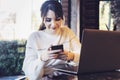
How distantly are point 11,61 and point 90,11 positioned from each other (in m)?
2.09

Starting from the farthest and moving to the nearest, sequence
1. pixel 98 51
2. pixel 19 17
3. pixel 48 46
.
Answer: pixel 19 17 → pixel 48 46 → pixel 98 51

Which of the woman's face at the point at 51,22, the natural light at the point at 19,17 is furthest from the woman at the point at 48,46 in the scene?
the natural light at the point at 19,17

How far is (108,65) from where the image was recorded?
1655 mm

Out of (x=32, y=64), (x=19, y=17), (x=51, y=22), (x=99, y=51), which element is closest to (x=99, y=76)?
(x=99, y=51)

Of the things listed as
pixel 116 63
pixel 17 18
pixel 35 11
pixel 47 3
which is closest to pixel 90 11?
pixel 35 11

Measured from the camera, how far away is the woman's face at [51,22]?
1921 millimetres

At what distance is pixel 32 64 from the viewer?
5.62ft

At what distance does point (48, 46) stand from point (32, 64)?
0.73ft

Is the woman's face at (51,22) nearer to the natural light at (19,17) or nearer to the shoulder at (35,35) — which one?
the shoulder at (35,35)

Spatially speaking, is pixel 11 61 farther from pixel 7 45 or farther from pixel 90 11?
pixel 90 11

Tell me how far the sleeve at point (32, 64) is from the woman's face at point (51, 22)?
0.15m

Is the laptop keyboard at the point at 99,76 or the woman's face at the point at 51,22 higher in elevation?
the woman's face at the point at 51,22

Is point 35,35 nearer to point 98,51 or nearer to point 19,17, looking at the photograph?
point 98,51

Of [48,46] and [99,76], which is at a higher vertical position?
[48,46]
